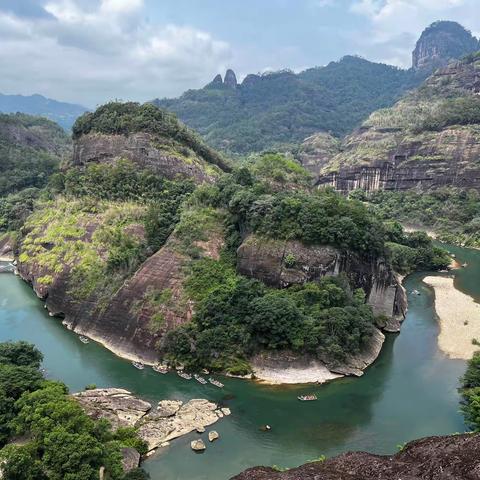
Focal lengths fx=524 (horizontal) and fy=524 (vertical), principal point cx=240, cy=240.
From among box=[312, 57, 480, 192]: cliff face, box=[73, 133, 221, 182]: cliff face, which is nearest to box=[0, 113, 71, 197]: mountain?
box=[73, 133, 221, 182]: cliff face

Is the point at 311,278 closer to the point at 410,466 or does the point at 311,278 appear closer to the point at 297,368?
the point at 297,368

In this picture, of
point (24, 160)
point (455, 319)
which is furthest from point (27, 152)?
point (455, 319)

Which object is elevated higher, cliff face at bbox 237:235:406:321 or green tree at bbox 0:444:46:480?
cliff face at bbox 237:235:406:321

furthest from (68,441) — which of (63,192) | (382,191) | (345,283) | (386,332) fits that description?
(382,191)

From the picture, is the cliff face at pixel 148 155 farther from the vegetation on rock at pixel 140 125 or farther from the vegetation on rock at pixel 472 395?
the vegetation on rock at pixel 472 395

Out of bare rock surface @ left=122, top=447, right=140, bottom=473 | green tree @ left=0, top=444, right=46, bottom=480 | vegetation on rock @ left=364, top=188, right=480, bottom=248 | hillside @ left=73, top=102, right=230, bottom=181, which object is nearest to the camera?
green tree @ left=0, top=444, right=46, bottom=480

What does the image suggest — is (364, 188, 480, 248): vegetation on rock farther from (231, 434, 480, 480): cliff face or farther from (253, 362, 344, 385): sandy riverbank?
(231, 434, 480, 480): cliff face
